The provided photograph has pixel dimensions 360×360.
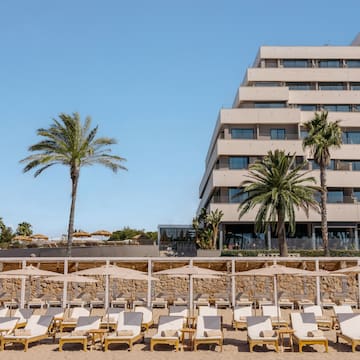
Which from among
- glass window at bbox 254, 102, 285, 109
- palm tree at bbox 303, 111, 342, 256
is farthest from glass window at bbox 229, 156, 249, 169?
palm tree at bbox 303, 111, 342, 256

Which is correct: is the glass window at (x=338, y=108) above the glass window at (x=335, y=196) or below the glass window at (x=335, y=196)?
above

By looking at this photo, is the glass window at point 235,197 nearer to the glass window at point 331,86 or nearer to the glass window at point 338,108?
the glass window at point 338,108

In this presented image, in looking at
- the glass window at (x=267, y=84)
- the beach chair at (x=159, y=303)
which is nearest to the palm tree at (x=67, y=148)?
the beach chair at (x=159, y=303)

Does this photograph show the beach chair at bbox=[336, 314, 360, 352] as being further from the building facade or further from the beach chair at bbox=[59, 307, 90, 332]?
the building facade

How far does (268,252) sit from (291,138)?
39.0ft

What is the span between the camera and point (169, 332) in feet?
47.6

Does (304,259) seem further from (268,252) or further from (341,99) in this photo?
(341,99)

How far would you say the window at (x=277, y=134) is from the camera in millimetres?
47500

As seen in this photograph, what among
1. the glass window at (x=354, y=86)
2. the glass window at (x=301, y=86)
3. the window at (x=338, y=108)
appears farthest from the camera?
the glass window at (x=354, y=86)

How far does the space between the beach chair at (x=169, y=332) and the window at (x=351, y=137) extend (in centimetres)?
3816

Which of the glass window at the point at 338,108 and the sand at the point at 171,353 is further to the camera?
the glass window at the point at 338,108

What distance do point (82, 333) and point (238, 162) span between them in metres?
33.5

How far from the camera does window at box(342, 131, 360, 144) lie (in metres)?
48.8

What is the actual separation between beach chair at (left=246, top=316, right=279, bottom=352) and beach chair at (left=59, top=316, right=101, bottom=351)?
15.5 feet
